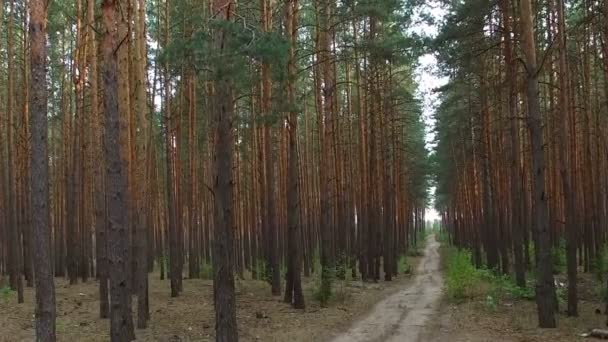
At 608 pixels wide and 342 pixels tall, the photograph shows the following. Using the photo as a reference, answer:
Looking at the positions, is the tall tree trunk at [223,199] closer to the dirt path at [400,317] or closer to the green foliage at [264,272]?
the dirt path at [400,317]

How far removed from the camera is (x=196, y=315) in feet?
44.0

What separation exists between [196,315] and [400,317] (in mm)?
4772

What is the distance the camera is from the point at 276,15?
1650 centimetres

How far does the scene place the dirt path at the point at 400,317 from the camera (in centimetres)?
1089

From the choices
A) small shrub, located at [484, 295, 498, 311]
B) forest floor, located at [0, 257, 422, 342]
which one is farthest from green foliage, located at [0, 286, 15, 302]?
small shrub, located at [484, 295, 498, 311]

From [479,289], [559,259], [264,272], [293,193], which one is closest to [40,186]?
[293,193]

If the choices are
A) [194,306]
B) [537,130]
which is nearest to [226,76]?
[537,130]

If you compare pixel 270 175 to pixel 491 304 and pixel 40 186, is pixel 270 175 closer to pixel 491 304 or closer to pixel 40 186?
pixel 491 304

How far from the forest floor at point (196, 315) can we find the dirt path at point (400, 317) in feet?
1.27

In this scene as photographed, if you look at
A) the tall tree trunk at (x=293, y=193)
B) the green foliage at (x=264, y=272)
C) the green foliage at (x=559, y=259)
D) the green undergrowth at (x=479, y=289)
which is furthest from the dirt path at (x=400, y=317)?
the green foliage at (x=559, y=259)

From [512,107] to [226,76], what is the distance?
32.6ft

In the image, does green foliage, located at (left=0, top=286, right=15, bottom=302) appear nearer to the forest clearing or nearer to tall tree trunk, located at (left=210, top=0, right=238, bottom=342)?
the forest clearing

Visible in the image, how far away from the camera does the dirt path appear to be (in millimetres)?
10891

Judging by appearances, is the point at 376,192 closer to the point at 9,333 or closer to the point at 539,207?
the point at 539,207
